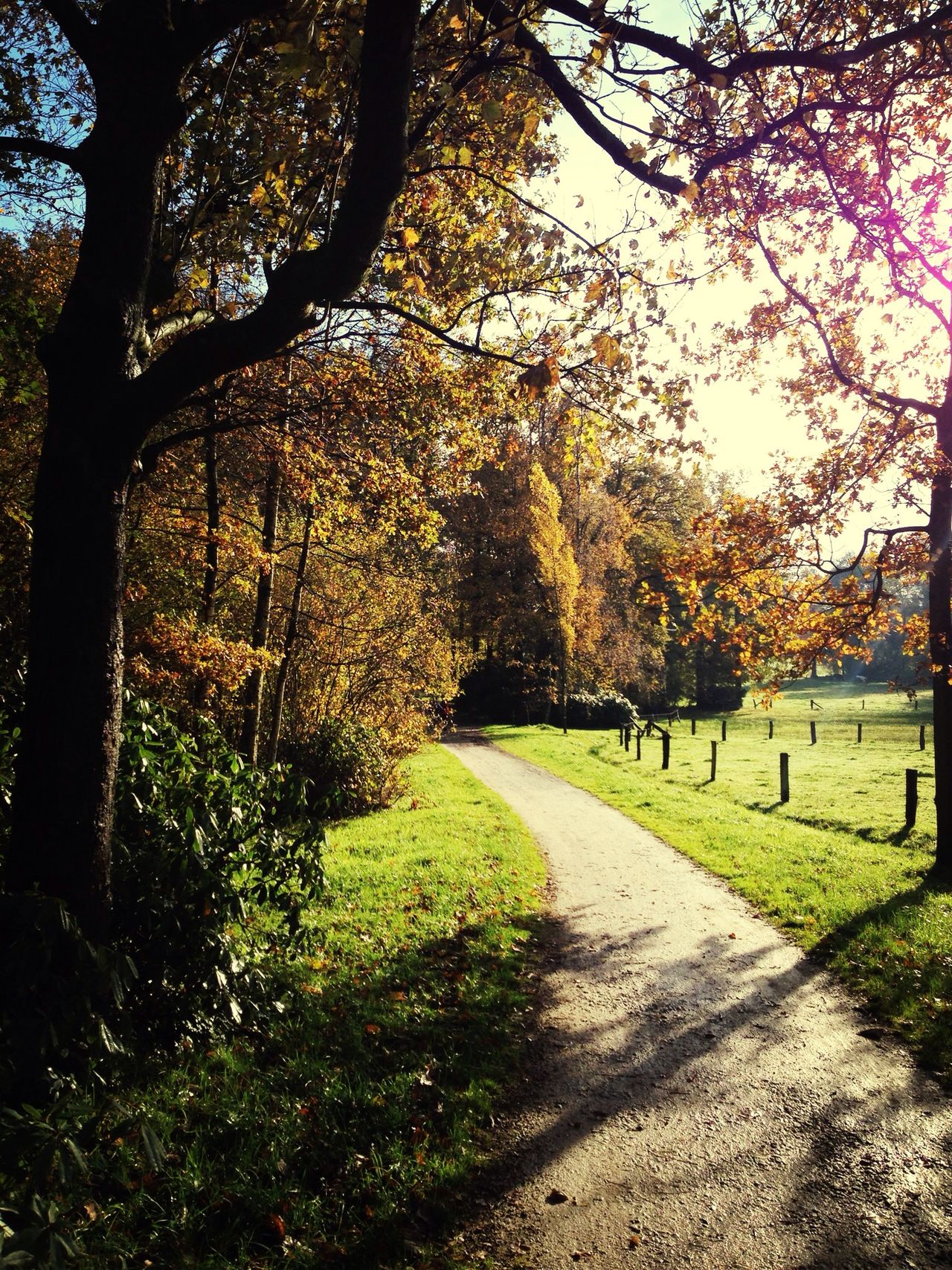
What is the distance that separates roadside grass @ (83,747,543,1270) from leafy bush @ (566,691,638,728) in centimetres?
2954

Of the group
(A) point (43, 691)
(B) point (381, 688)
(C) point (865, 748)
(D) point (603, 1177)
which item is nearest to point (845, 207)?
(A) point (43, 691)

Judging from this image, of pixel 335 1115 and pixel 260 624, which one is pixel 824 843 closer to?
pixel 260 624

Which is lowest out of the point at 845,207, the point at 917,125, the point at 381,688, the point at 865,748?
the point at 865,748

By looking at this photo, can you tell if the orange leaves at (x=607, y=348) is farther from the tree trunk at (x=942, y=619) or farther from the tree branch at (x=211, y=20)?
the tree trunk at (x=942, y=619)

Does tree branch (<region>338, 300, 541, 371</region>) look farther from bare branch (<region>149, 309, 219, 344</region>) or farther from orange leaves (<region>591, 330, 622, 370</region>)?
bare branch (<region>149, 309, 219, 344</region>)

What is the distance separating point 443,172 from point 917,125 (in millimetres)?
4977

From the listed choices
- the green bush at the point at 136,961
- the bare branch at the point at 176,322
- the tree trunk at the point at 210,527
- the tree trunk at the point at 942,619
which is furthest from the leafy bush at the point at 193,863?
the tree trunk at the point at 942,619

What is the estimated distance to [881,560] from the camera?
1120cm

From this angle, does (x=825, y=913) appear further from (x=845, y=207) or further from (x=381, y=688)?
(x=381, y=688)

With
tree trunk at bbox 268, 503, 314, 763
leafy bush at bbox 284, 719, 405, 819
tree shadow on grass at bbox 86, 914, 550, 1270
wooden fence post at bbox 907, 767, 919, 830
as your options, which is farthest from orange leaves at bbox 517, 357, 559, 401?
wooden fence post at bbox 907, 767, 919, 830

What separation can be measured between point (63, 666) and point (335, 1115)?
294 cm

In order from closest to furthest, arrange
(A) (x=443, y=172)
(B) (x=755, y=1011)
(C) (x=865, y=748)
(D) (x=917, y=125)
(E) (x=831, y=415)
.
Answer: (B) (x=755, y=1011) → (A) (x=443, y=172) → (D) (x=917, y=125) → (E) (x=831, y=415) → (C) (x=865, y=748)

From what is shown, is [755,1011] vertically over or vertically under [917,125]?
under

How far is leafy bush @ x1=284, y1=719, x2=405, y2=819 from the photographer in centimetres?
1355
